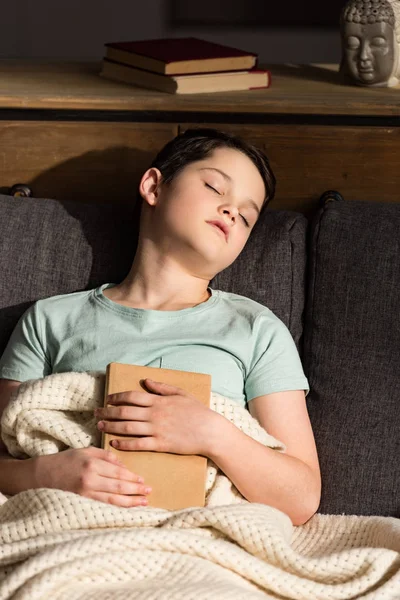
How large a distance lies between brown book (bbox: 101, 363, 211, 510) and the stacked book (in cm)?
70

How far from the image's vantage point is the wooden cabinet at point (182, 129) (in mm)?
1846

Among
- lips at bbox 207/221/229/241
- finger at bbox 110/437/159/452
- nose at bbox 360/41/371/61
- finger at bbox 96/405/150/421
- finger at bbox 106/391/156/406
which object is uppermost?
nose at bbox 360/41/371/61

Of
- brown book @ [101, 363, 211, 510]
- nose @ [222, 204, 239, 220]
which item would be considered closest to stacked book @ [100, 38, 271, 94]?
nose @ [222, 204, 239, 220]

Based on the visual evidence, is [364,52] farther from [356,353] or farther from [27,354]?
[27,354]

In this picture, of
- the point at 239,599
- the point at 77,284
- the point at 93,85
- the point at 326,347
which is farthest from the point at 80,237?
the point at 239,599

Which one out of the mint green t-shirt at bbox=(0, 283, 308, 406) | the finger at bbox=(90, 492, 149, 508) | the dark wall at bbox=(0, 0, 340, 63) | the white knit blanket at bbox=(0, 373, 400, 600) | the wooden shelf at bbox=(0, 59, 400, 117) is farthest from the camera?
the dark wall at bbox=(0, 0, 340, 63)

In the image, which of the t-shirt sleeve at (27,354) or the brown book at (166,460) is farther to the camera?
the t-shirt sleeve at (27,354)

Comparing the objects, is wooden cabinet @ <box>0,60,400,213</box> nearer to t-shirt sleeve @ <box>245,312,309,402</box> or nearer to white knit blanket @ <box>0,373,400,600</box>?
t-shirt sleeve @ <box>245,312,309,402</box>

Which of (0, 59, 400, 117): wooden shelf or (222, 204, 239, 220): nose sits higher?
(0, 59, 400, 117): wooden shelf

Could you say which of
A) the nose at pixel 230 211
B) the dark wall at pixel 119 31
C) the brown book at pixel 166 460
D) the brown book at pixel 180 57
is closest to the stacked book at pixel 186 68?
the brown book at pixel 180 57

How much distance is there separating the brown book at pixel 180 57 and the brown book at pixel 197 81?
0.01 m

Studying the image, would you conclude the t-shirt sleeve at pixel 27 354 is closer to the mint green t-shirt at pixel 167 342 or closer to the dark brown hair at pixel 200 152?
the mint green t-shirt at pixel 167 342

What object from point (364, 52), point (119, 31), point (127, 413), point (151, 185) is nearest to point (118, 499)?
point (127, 413)

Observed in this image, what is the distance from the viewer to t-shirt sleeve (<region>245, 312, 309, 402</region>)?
1.55 m
